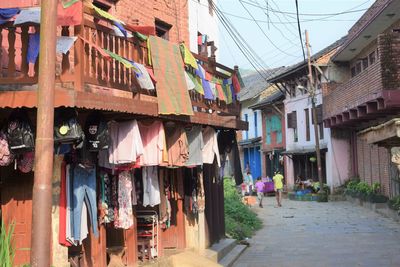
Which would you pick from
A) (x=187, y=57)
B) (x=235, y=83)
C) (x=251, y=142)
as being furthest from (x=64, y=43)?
(x=251, y=142)

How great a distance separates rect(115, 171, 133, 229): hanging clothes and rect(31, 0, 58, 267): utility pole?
12.3ft

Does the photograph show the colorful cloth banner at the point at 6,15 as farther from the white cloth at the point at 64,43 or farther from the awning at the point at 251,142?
the awning at the point at 251,142

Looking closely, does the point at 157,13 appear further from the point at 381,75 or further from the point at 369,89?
the point at 369,89

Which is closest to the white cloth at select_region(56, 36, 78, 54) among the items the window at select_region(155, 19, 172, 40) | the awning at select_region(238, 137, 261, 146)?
the window at select_region(155, 19, 172, 40)

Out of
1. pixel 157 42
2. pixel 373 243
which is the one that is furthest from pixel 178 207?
pixel 373 243

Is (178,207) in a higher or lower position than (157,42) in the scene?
lower

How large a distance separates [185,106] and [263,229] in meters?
10.9

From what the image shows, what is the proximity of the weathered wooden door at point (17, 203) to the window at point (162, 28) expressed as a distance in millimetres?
6489

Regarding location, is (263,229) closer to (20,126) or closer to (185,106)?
(185,106)

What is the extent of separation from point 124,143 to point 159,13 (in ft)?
18.6

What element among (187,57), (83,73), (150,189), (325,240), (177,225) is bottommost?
(325,240)

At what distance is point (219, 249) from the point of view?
12234mm

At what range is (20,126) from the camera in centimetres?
649

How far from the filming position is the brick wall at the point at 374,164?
22828 mm
